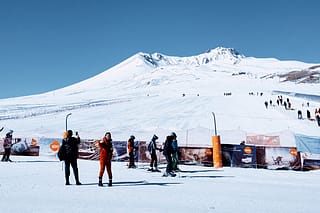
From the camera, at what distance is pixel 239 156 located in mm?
15023

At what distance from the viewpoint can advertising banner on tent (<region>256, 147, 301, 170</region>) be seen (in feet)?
46.4

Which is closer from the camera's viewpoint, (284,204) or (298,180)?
(284,204)

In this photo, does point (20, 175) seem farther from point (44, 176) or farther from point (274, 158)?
point (274, 158)

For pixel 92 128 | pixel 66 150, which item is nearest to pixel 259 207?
pixel 66 150

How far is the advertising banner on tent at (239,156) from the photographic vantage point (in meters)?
14.8

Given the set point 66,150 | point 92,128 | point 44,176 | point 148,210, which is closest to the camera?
point 148,210

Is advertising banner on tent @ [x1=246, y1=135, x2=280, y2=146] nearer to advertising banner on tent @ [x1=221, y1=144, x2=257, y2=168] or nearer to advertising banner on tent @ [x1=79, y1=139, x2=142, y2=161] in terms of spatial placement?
advertising banner on tent @ [x1=221, y1=144, x2=257, y2=168]

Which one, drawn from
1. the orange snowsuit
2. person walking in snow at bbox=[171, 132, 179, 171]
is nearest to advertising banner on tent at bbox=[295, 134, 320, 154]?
person walking in snow at bbox=[171, 132, 179, 171]

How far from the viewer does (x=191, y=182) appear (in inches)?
401

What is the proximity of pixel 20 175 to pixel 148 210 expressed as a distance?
20.7ft

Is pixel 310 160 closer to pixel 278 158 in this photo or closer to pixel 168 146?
pixel 278 158

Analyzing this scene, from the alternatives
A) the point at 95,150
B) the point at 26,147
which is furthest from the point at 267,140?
the point at 26,147

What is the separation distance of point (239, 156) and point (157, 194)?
801cm

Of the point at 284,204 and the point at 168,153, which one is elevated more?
the point at 168,153
